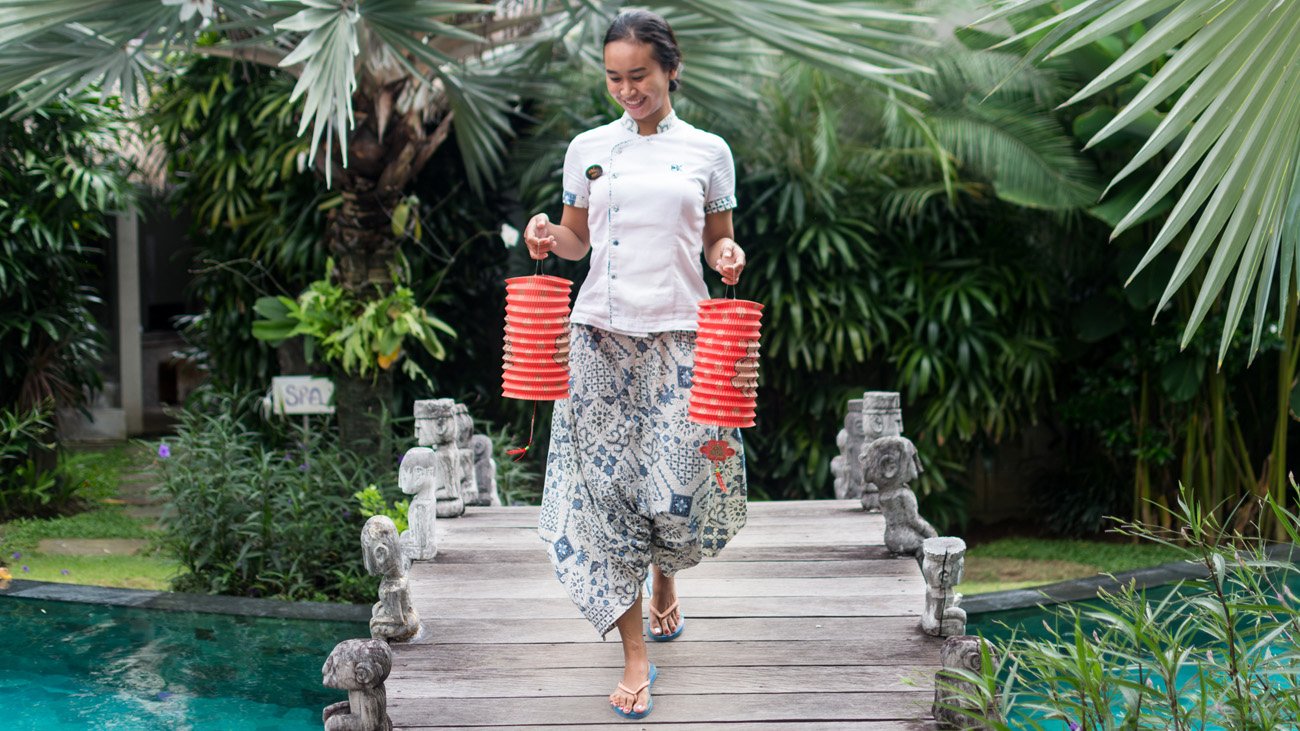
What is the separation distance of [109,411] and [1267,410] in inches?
322

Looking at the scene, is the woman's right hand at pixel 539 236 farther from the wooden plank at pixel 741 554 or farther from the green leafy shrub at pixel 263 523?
the green leafy shrub at pixel 263 523

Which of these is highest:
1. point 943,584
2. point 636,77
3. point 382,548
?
point 636,77

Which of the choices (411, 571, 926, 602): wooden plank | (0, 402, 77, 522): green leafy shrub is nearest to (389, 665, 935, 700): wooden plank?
(411, 571, 926, 602): wooden plank

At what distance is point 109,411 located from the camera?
9398 mm

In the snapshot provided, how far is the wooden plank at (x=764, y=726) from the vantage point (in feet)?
8.89

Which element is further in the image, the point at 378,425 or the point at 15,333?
the point at 15,333

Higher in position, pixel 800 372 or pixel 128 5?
pixel 128 5

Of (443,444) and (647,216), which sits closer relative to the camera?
(647,216)

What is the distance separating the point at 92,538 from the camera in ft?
21.8

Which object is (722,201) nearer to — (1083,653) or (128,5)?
(1083,653)

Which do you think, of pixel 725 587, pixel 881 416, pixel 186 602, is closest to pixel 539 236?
pixel 725 587

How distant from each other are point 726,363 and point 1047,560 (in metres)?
4.41

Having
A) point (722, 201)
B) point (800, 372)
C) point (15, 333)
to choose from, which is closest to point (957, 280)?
point (800, 372)

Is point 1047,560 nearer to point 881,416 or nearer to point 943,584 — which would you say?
point 881,416
